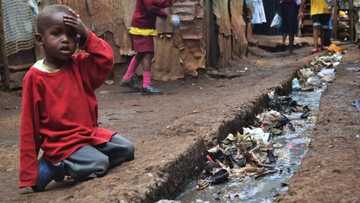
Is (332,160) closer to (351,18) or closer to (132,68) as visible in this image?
(132,68)

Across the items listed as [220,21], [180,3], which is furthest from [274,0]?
[180,3]

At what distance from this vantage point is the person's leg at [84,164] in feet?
11.0

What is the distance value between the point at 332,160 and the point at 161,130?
1673 millimetres

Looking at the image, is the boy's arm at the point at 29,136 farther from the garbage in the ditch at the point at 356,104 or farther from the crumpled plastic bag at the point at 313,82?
the crumpled plastic bag at the point at 313,82

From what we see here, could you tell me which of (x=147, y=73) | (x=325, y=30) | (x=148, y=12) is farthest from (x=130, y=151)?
(x=325, y=30)

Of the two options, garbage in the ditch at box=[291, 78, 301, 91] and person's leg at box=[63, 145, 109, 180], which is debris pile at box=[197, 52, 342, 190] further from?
garbage in the ditch at box=[291, 78, 301, 91]

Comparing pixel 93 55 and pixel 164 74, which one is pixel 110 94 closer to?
pixel 164 74

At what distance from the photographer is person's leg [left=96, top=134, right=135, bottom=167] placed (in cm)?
358

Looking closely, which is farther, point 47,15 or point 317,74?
point 317,74

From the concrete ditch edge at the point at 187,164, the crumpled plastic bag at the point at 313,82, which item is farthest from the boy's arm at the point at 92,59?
the crumpled plastic bag at the point at 313,82

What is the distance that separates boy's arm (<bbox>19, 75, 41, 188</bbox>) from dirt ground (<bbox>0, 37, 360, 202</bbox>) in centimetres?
12

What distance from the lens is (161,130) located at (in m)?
4.68

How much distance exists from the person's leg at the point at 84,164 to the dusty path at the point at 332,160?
115 centimetres

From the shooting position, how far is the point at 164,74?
28.8 ft
